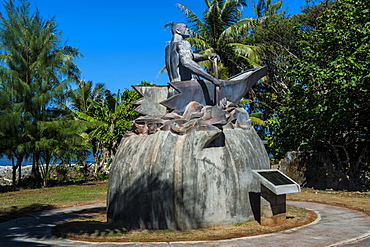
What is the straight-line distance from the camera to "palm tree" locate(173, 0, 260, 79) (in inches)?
1089

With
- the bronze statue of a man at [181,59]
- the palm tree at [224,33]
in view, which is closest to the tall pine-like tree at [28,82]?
the palm tree at [224,33]

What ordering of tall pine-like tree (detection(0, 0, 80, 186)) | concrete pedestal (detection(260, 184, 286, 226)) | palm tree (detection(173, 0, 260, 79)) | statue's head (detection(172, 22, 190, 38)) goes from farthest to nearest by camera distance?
Answer: palm tree (detection(173, 0, 260, 79)), tall pine-like tree (detection(0, 0, 80, 186)), statue's head (detection(172, 22, 190, 38)), concrete pedestal (detection(260, 184, 286, 226))

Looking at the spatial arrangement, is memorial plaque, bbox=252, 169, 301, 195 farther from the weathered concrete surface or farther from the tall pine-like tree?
the tall pine-like tree

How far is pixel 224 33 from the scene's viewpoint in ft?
91.5

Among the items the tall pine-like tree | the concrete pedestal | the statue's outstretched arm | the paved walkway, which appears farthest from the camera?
the tall pine-like tree

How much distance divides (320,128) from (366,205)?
20.3 feet

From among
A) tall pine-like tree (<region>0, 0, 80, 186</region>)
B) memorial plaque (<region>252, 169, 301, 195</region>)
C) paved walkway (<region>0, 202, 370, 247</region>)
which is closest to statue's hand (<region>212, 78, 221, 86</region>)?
memorial plaque (<region>252, 169, 301, 195</region>)

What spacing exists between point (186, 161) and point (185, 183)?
1.65 ft

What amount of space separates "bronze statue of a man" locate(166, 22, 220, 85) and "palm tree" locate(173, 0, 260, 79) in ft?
53.2

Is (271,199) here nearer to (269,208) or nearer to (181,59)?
(269,208)

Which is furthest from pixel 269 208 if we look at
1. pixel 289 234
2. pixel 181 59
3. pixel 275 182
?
pixel 181 59

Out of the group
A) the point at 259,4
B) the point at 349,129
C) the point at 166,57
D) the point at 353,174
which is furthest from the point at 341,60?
the point at 259,4

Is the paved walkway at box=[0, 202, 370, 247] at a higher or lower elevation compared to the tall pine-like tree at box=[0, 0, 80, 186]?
lower

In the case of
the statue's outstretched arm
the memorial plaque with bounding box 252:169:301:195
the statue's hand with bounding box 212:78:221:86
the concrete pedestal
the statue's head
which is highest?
the statue's head
